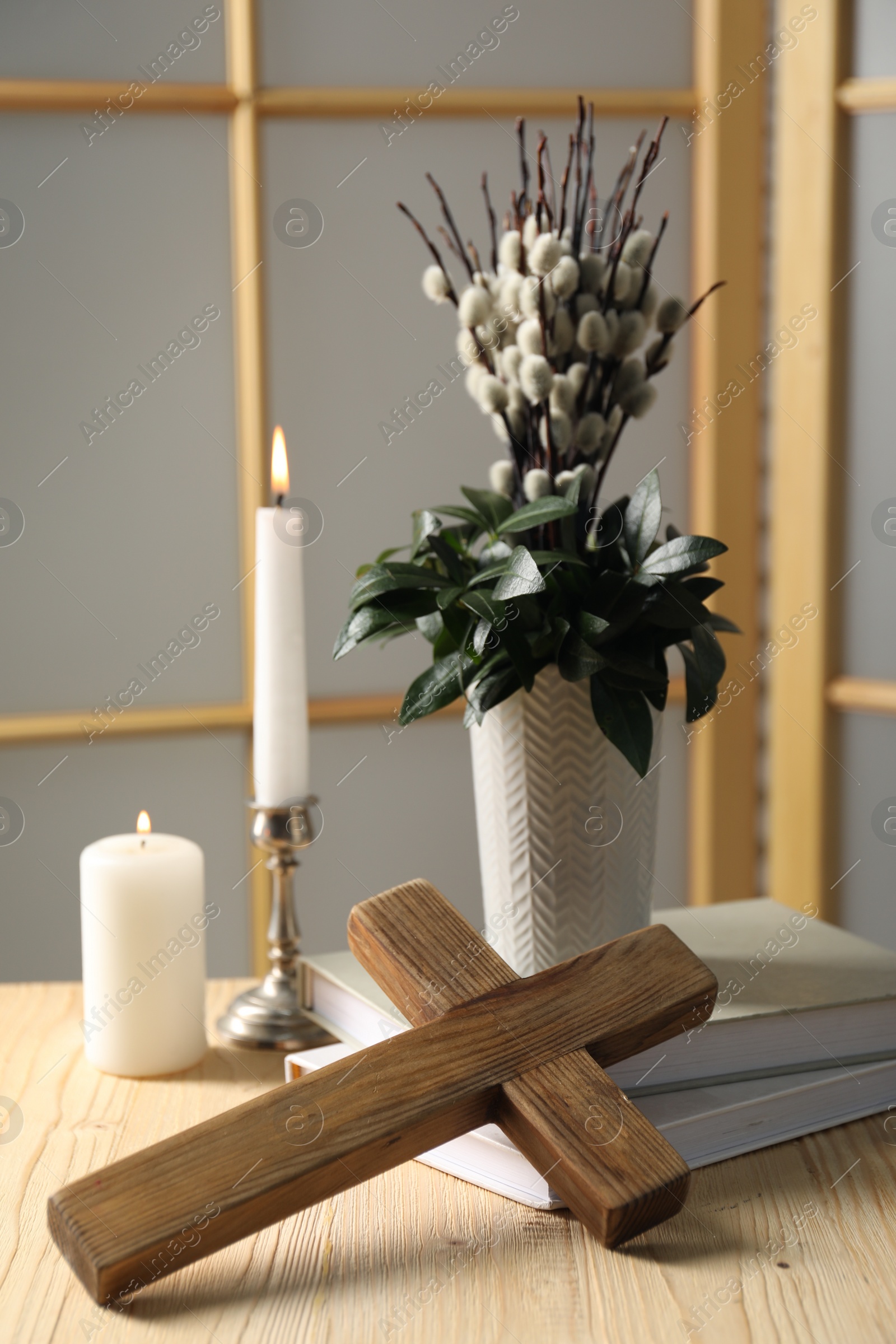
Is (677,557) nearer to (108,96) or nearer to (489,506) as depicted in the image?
(489,506)

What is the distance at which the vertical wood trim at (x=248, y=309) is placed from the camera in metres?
1.27

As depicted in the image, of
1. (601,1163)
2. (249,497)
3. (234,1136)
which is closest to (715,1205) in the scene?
(601,1163)

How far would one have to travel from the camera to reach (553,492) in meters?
0.76

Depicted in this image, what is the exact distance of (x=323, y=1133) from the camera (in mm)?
516

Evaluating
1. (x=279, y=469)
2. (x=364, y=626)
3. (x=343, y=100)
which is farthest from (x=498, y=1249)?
(x=343, y=100)

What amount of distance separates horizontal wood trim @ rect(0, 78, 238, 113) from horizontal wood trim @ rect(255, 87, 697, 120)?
0.05 meters

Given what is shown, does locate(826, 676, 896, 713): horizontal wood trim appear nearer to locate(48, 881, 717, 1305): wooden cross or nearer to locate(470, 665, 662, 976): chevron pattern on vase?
locate(470, 665, 662, 976): chevron pattern on vase

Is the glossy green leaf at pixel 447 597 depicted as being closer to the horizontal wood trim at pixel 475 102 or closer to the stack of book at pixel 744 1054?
the stack of book at pixel 744 1054

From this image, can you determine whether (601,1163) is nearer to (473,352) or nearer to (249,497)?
(473,352)

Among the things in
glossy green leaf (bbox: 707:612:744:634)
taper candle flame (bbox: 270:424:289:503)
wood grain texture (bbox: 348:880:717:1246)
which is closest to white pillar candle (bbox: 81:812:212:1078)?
wood grain texture (bbox: 348:880:717:1246)

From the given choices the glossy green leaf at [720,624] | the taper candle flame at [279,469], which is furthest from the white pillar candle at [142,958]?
the glossy green leaf at [720,624]

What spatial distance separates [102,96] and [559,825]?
102 centimetres

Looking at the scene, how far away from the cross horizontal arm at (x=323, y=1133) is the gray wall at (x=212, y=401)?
832mm

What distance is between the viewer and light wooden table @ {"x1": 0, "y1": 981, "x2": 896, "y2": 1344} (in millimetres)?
478
